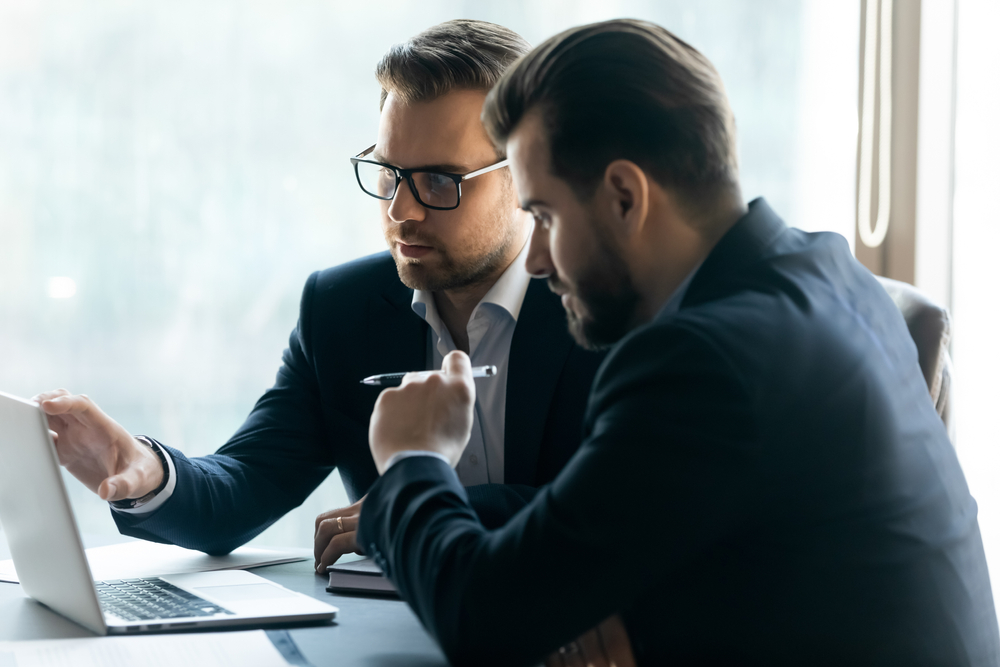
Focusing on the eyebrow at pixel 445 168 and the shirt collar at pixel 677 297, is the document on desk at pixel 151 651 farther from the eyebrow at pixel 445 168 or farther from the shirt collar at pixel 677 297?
the eyebrow at pixel 445 168

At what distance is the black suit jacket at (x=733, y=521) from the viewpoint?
2.31 ft

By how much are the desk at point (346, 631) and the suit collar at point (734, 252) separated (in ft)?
1.52

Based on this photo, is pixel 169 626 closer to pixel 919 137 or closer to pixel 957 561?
pixel 957 561

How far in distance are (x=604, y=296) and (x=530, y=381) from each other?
550 millimetres

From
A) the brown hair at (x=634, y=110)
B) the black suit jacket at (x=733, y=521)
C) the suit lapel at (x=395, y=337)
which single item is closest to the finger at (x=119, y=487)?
the suit lapel at (x=395, y=337)

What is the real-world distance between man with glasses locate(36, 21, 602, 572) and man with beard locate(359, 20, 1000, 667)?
487 mm

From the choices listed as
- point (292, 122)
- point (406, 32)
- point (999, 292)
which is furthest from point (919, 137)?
point (292, 122)

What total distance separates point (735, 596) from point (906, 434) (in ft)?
0.74

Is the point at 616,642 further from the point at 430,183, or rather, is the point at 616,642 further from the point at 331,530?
the point at 430,183

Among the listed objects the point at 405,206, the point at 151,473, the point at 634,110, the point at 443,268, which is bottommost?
the point at 151,473

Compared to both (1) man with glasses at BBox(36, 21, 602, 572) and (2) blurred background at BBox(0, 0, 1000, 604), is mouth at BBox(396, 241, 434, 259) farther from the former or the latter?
(2) blurred background at BBox(0, 0, 1000, 604)

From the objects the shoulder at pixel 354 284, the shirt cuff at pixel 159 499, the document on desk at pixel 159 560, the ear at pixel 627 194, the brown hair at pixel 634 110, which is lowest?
the document on desk at pixel 159 560

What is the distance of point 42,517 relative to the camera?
1.01 meters

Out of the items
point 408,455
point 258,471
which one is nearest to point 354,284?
point 258,471
